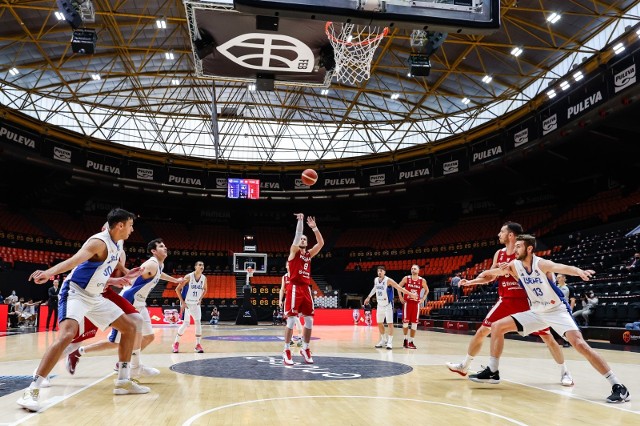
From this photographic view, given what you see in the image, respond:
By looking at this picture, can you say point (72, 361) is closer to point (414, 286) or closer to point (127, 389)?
point (127, 389)

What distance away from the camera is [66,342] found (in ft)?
16.9

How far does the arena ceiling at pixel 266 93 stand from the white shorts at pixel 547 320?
14892 millimetres

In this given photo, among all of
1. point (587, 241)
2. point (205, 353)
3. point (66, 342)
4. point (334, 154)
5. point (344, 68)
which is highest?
point (334, 154)

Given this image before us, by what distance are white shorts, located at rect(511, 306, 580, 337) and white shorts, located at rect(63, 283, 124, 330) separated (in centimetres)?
488

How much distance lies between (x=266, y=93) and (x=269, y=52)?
23.0 meters

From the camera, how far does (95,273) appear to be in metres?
5.46

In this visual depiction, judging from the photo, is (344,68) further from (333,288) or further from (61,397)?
(333,288)

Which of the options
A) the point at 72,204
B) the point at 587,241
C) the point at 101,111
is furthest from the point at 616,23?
the point at 72,204

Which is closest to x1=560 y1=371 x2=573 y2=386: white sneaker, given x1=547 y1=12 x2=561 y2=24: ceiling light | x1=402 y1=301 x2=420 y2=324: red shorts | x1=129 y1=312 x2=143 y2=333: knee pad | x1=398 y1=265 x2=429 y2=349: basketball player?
x1=129 y1=312 x2=143 y2=333: knee pad

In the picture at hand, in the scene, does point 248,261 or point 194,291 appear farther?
point 248,261

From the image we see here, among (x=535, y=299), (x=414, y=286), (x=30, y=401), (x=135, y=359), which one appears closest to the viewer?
(x=30, y=401)

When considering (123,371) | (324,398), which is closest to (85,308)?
(123,371)

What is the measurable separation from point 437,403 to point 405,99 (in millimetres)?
25677

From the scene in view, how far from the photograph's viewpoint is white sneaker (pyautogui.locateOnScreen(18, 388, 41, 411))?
4699 millimetres
